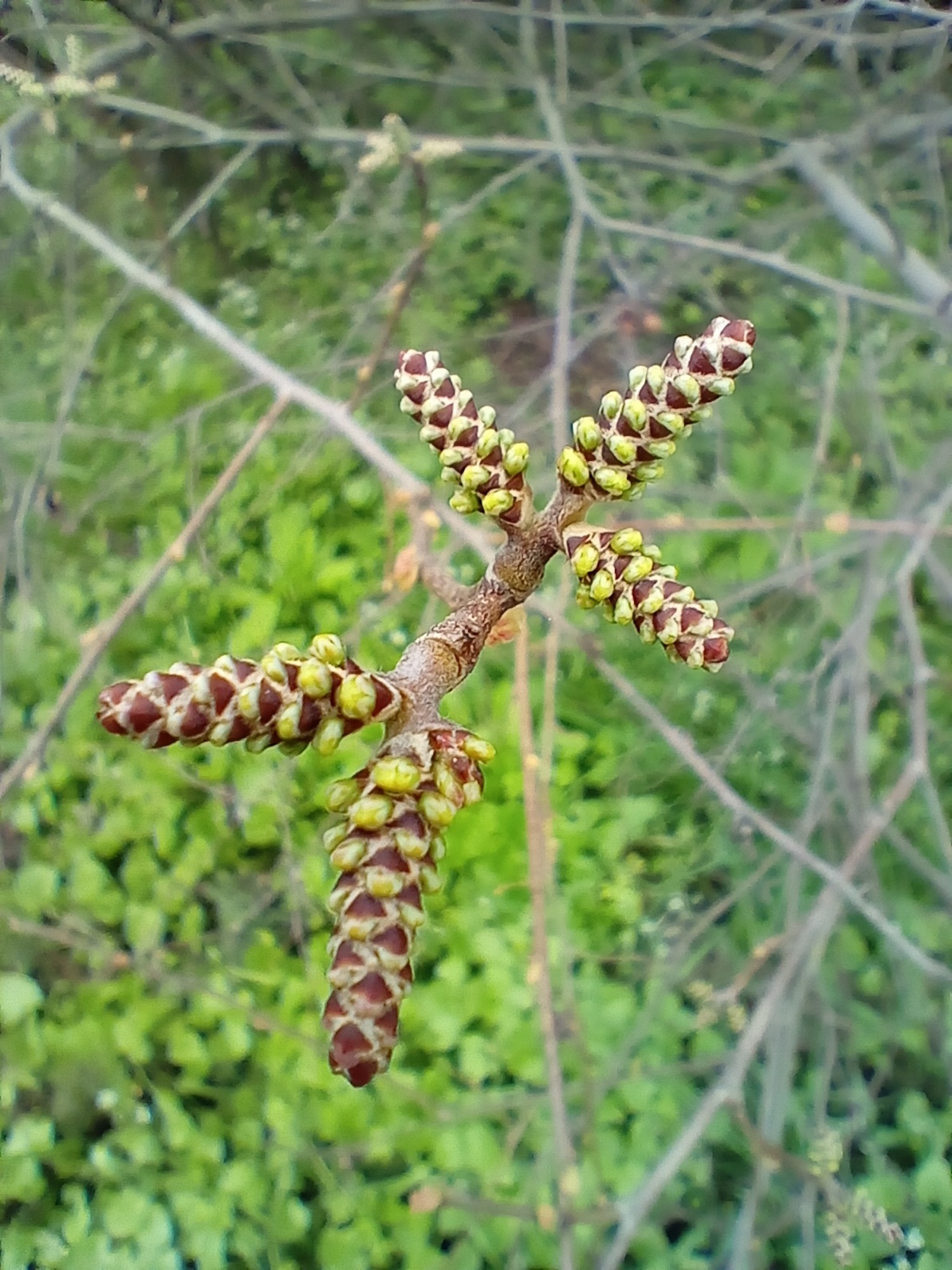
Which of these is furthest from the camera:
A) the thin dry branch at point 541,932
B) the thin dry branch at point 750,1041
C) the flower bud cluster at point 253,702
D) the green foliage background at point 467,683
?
the green foliage background at point 467,683

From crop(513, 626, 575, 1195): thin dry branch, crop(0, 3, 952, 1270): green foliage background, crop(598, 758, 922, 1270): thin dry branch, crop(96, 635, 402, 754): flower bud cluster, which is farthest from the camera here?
crop(0, 3, 952, 1270): green foliage background

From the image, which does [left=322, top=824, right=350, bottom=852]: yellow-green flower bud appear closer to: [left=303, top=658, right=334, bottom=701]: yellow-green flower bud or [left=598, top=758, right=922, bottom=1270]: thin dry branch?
[left=303, top=658, right=334, bottom=701]: yellow-green flower bud

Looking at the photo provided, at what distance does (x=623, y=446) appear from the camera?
1.30 ft

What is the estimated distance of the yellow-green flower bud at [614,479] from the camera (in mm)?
410

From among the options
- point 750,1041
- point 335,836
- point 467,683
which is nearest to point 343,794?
point 335,836

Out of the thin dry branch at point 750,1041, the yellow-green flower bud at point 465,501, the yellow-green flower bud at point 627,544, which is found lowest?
the thin dry branch at point 750,1041

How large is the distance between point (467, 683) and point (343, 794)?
1320 mm

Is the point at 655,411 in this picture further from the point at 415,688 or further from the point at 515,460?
the point at 415,688

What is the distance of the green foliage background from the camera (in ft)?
5.13

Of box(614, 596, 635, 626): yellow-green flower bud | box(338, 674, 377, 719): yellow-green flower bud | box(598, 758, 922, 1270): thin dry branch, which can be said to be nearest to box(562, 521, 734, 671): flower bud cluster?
box(614, 596, 635, 626): yellow-green flower bud

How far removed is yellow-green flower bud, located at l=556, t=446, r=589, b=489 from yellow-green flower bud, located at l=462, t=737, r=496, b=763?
13cm

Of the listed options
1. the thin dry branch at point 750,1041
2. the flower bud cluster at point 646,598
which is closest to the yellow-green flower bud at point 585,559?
the flower bud cluster at point 646,598

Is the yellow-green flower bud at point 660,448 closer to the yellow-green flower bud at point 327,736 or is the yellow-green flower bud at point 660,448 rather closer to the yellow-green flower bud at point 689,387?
the yellow-green flower bud at point 689,387

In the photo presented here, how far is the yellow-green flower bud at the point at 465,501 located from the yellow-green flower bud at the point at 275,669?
0.35 ft
